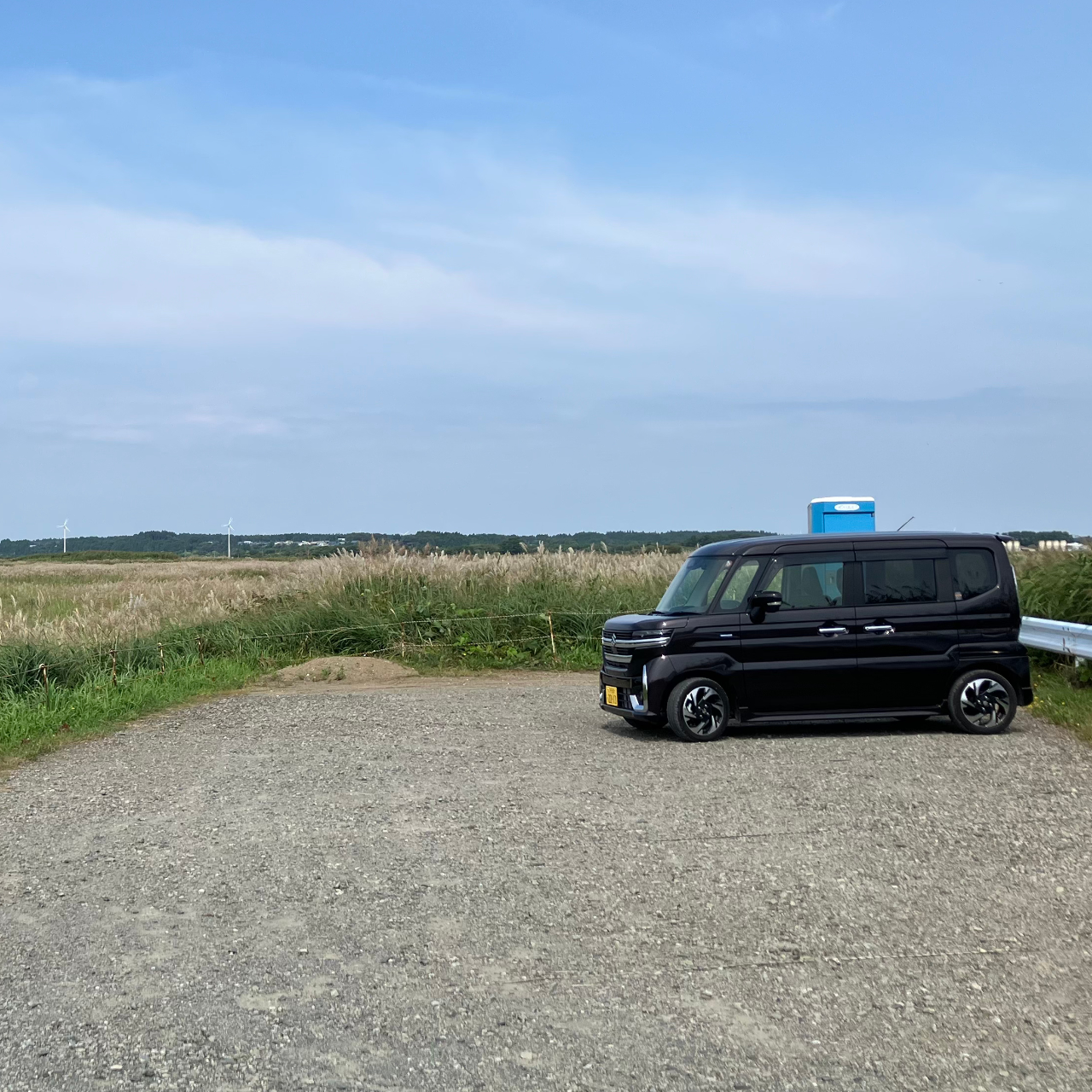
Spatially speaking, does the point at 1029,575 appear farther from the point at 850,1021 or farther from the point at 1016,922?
the point at 850,1021

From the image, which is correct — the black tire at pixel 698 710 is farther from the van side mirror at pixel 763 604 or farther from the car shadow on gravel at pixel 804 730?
the van side mirror at pixel 763 604

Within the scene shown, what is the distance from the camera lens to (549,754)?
37.6ft

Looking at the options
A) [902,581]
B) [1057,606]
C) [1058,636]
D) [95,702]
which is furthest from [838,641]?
[95,702]

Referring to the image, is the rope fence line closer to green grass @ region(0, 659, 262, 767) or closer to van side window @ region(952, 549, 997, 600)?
green grass @ region(0, 659, 262, 767)

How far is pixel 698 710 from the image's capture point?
39.9 feet

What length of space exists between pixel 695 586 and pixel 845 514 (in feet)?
24.2

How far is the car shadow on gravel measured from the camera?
490 inches

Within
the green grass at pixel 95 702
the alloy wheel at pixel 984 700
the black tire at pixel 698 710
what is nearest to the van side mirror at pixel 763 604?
the black tire at pixel 698 710

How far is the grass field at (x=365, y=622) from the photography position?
17391 mm

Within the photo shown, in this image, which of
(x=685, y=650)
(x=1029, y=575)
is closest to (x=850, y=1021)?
(x=685, y=650)

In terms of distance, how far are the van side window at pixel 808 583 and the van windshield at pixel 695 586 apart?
50 cm

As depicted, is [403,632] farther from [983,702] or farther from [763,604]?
[983,702]

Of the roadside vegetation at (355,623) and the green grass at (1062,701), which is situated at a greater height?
the roadside vegetation at (355,623)

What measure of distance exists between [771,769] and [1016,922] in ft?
14.7
